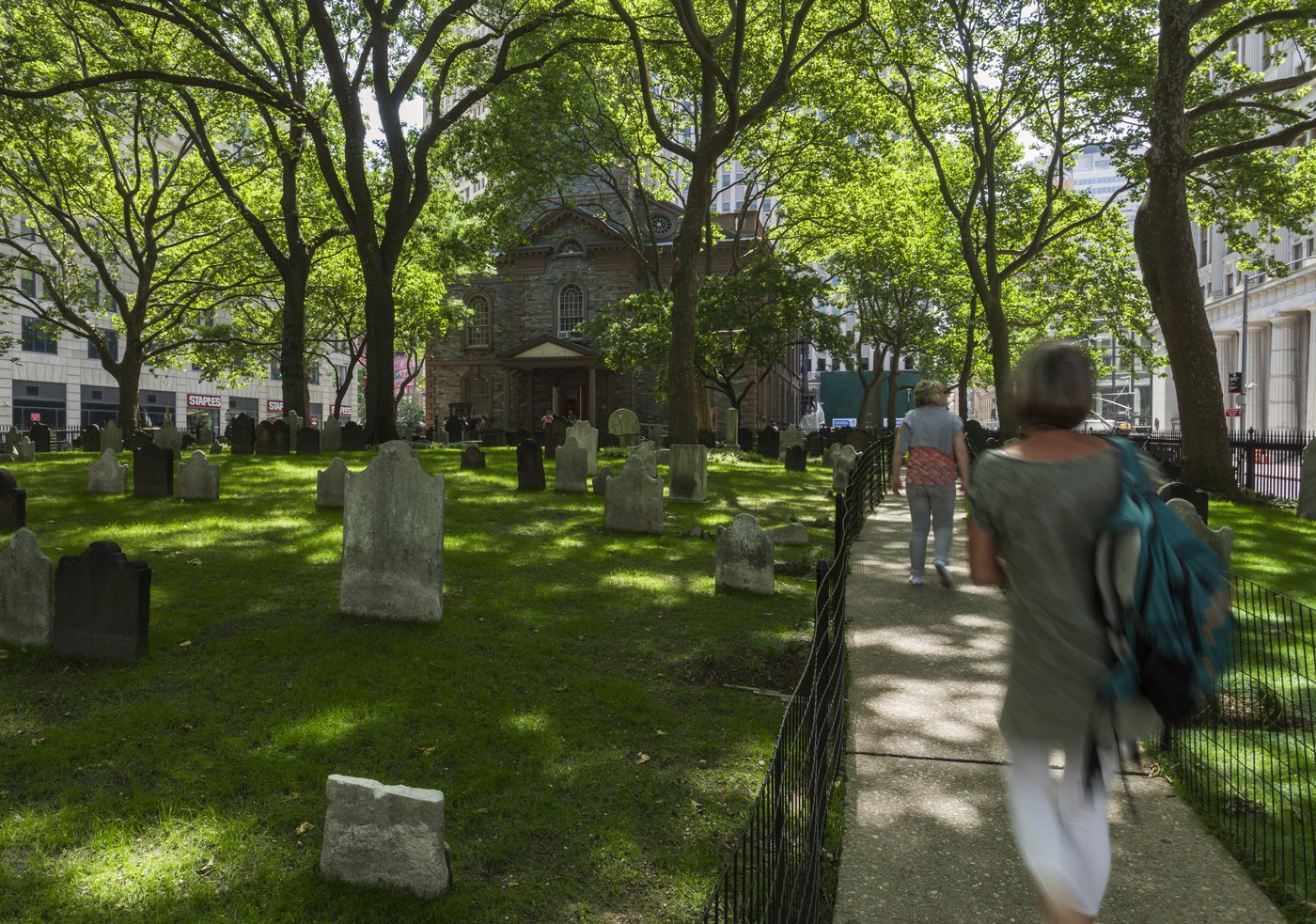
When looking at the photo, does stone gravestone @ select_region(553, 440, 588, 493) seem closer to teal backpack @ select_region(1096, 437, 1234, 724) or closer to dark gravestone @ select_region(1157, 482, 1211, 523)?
dark gravestone @ select_region(1157, 482, 1211, 523)

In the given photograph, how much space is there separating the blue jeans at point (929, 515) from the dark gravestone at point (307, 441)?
52.1 ft

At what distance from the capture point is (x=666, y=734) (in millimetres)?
4891

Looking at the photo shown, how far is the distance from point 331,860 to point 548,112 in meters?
26.6

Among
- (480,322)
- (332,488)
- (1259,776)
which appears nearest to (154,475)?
(332,488)

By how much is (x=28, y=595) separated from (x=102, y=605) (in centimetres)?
62

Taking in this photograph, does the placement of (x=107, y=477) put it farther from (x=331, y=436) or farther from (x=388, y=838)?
(x=388, y=838)

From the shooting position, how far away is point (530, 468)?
47.3ft

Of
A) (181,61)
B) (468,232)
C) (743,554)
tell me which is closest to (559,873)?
(743,554)

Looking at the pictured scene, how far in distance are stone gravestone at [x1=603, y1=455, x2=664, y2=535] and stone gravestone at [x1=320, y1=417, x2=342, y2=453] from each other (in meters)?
13.5

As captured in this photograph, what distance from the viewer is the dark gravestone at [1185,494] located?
347 inches

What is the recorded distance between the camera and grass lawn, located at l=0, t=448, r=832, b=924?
133 inches

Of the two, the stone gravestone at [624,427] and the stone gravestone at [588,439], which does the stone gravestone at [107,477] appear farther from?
the stone gravestone at [624,427]

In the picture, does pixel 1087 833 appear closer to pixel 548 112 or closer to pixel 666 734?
pixel 666 734

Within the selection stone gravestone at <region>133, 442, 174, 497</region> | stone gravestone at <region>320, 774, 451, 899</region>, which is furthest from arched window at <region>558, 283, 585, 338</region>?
stone gravestone at <region>320, 774, 451, 899</region>
